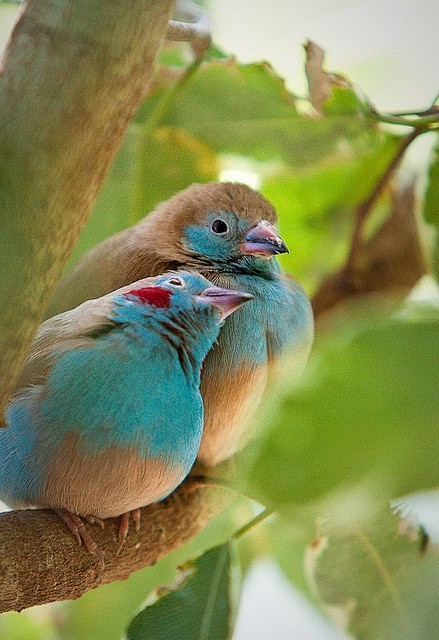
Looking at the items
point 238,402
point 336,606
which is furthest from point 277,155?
point 336,606

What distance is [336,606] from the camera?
0.53 metres

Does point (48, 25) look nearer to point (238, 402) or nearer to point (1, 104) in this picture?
point (1, 104)

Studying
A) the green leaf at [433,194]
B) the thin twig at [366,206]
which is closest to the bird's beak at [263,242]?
the green leaf at [433,194]

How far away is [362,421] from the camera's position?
0.26 meters

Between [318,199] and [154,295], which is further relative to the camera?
[318,199]

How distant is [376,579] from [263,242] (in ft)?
0.81

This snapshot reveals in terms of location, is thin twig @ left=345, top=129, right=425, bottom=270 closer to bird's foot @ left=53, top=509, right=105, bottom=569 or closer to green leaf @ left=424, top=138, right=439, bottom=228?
green leaf @ left=424, top=138, right=439, bottom=228

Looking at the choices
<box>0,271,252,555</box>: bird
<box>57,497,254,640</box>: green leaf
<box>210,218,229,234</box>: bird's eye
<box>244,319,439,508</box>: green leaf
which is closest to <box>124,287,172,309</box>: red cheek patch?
<box>0,271,252,555</box>: bird

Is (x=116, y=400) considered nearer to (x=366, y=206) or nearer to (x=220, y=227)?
(x=220, y=227)

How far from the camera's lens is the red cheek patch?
20.5 inches

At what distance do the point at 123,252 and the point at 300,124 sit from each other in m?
0.32

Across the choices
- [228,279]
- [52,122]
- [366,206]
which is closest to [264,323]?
[228,279]

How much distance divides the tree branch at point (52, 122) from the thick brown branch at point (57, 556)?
0.18m

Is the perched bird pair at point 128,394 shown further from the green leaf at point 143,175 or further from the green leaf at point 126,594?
the green leaf at point 126,594
